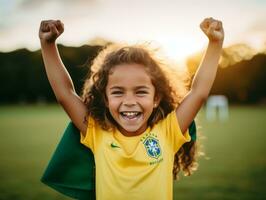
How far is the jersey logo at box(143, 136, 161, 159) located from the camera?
2.71 m

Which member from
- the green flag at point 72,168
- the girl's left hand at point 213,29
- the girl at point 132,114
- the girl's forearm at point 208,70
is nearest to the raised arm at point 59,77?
the girl at point 132,114

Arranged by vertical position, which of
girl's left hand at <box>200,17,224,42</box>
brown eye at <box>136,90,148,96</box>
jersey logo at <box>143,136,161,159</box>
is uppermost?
girl's left hand at <box>200,17,224,42</box>

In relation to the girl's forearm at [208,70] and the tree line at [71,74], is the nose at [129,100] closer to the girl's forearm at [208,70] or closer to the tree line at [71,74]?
the girl's forearm at [208,70]

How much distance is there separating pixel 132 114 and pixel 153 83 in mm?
253

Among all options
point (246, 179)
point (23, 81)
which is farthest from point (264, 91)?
point (246, 179)

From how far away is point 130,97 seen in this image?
2.72 metres

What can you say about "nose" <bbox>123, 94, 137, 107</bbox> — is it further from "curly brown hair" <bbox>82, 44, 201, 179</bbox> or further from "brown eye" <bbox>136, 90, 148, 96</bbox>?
"curly brown hair" <bbox>82, 44, 201, 179</bbox>

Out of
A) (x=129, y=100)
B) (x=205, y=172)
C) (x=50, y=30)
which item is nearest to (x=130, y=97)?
(x=129, y=100)

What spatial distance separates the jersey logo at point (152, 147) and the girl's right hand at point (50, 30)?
0.74m

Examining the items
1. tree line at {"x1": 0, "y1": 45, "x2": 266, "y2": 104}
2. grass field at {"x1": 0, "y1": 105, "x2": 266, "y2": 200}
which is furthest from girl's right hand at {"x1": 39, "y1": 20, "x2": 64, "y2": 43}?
tree line at {"x1": 0, "y1": 45, "x2": 266, "y2": 104}

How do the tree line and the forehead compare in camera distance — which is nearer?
the forehead

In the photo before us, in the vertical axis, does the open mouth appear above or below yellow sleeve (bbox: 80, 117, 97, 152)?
above

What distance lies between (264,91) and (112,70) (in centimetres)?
3979

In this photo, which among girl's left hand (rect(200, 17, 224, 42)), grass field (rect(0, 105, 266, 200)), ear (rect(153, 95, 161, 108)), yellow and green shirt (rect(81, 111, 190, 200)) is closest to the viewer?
yellow and green shirt (rect(81, 111, 190, 200))
